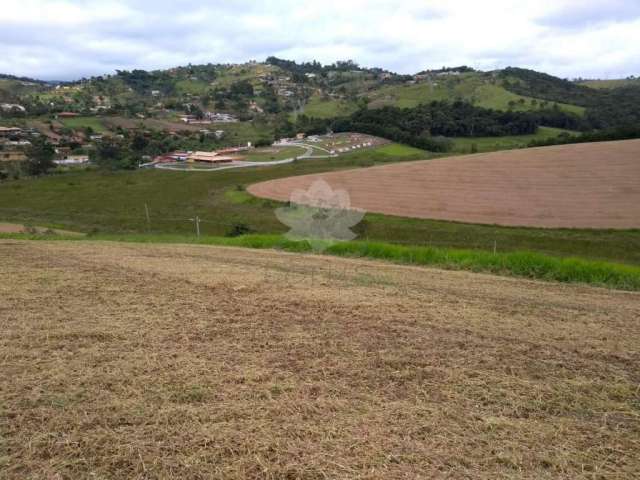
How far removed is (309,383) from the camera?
4.53 m

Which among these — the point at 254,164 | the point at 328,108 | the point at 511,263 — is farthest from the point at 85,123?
the point at 511,263

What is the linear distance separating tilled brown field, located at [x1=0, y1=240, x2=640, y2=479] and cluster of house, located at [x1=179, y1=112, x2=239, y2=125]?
11946cm

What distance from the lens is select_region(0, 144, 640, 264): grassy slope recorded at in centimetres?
2591

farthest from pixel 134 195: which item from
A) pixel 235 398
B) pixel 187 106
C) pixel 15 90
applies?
pixel 15 90

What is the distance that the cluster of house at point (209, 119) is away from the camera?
121 meters

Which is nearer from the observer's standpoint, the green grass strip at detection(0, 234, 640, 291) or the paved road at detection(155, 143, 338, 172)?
the green grass strip at detection(0, 234, 640, 291)

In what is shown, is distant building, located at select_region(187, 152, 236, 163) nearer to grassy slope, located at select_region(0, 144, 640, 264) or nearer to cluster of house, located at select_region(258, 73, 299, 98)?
grassy slope, located at select_region(0, 144, 640, 264)

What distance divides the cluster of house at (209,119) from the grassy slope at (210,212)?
186 feet

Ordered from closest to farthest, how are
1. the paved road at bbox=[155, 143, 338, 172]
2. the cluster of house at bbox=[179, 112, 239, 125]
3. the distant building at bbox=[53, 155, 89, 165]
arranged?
the paved road at bbox=[155, 143, 338, 172]
the distant building at bbox=[53, 155, 89, 165]
the cluster of house at bbox=[179, 112, 239, 125]

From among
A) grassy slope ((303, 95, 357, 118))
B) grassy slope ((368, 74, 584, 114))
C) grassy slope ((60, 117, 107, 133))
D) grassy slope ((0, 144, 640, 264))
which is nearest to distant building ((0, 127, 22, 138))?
grassy slope ((60, 117, 107, 133))

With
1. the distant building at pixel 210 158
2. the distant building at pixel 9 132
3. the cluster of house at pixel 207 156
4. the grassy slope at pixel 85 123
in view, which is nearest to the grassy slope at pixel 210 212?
the distant building at pixel 210 158

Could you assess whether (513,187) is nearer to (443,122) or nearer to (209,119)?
(443,122)

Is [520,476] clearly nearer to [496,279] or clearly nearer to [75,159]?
[496,279]

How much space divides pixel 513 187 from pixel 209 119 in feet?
341
